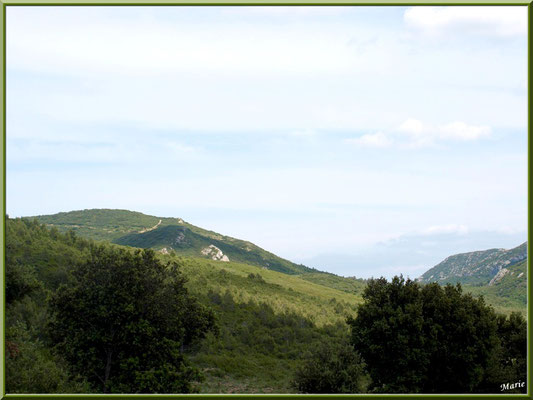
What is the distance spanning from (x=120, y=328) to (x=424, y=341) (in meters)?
20.7

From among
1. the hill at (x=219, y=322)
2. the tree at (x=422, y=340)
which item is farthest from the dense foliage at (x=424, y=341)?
the hill at (x=219, y=322)

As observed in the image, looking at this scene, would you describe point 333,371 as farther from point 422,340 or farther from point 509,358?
point 509,358

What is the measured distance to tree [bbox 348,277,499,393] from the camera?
3453cm

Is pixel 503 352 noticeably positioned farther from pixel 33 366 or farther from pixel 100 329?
pixel 33 366

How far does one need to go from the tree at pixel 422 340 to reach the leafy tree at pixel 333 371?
138 cm

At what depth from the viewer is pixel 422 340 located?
34.6 m

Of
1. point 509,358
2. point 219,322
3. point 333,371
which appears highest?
point 509,358

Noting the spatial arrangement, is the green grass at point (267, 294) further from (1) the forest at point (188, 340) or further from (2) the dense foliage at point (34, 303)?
(1) the forest at point (188, 340)

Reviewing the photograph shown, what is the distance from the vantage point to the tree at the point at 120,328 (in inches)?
1161

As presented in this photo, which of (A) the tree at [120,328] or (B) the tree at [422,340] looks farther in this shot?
(B) the tree at [422,340]

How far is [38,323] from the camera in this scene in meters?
45.7

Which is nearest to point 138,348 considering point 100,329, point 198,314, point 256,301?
point 100,329

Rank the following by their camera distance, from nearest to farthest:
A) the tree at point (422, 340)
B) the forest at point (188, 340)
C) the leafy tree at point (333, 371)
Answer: the forest at point (188, 340), the tree at point (422, 340), the leafy tree at point (333, 371)

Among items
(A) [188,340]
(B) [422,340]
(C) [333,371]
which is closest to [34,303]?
(A) [188,340]
